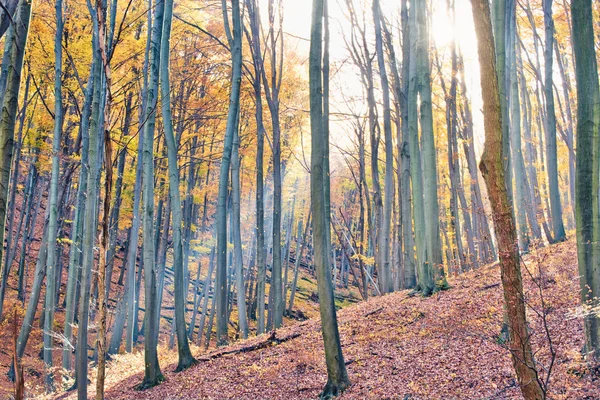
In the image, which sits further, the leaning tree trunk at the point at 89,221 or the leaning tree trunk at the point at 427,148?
the leaning tree trunk at the point at 427,148

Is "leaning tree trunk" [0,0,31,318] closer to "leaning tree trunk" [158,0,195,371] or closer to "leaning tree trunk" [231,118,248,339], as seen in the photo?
"leaning tree trunk" [158,0,195,371]

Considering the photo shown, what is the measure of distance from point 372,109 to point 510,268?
11804mm

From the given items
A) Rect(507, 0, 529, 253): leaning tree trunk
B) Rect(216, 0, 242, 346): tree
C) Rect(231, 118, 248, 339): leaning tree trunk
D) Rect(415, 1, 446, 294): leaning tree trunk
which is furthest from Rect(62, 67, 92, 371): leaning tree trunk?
Rect(507, 0, 529, 253): leaning tree trunk

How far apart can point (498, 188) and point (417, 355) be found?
4.17m

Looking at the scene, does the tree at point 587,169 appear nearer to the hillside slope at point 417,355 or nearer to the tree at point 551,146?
the hillside slope at point 417,355

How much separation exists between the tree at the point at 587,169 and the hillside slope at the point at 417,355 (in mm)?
279

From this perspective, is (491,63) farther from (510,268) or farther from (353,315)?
(353,315)

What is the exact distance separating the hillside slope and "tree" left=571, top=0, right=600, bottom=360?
0.92 ft

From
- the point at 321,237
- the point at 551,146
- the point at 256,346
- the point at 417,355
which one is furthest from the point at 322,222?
the point at 551,146

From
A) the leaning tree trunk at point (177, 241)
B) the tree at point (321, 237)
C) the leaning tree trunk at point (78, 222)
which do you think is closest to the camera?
the tree at point (321, 237)

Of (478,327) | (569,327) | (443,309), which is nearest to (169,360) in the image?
(443,309)

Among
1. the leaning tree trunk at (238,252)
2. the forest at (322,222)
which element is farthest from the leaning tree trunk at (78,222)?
the leaning tree trunk at (238,252)

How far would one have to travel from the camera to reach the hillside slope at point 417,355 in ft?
19.1

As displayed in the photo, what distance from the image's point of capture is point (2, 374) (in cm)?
1462
